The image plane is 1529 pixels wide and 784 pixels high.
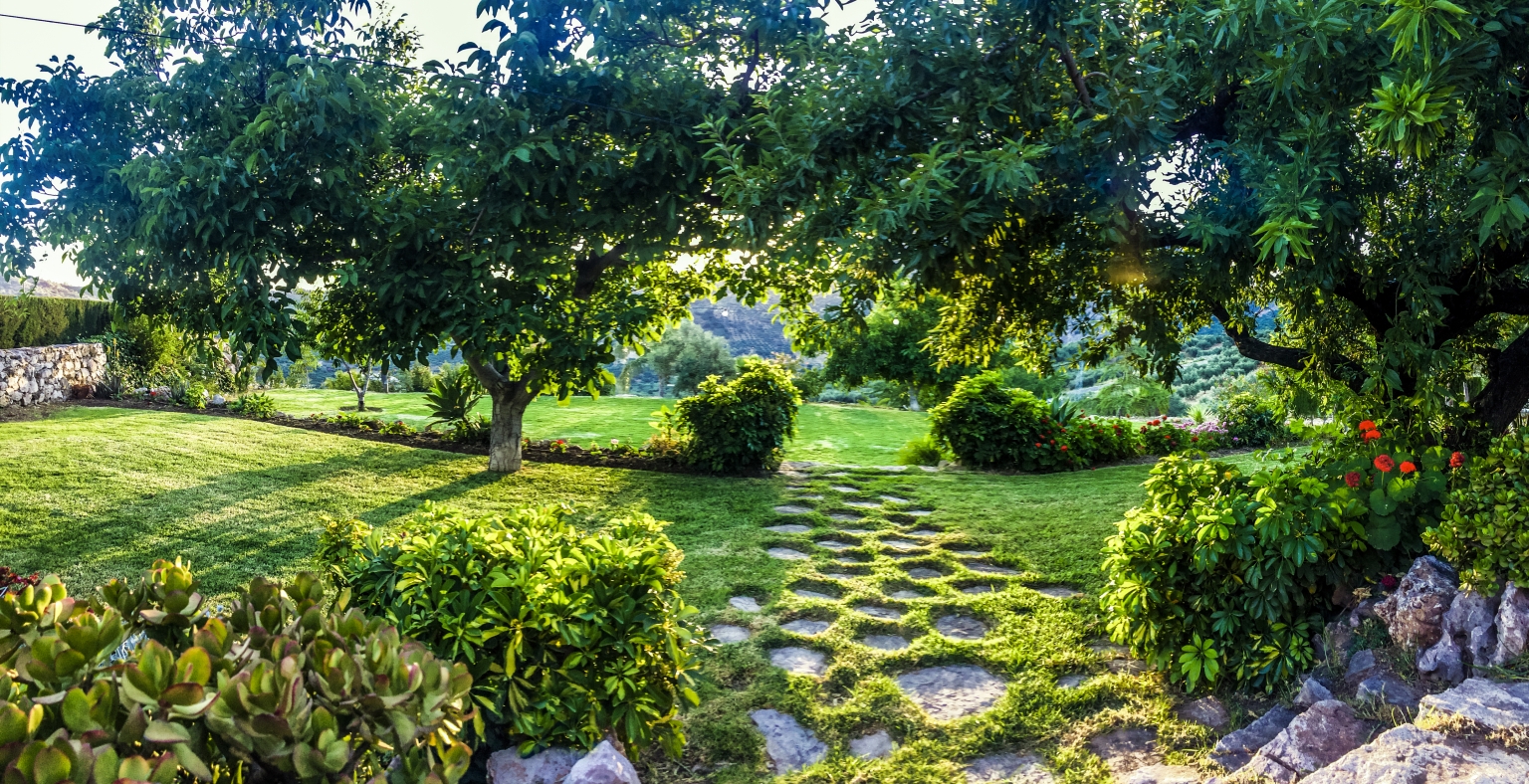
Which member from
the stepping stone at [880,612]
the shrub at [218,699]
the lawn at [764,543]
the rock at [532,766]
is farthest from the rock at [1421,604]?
the shrub at [218,699]

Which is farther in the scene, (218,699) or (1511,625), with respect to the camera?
(1511,625)

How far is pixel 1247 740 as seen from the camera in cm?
297

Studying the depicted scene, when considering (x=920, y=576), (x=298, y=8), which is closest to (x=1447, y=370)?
(x=920, y=576)

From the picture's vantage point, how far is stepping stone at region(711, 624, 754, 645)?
4.23m

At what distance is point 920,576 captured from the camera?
5.45 metres

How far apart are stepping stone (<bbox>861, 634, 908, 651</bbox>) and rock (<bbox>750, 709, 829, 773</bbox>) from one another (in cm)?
89

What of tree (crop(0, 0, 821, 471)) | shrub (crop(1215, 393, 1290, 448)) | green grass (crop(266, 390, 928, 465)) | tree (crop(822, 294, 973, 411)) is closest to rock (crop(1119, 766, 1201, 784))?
tree (crop(0, 0, 821, 471))

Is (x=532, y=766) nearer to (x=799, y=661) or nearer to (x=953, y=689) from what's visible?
(x=799, y=661)

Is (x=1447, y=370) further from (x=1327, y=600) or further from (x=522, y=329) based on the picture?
(x=522, y=329)

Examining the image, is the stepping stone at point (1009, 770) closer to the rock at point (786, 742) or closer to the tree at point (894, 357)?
the rock at point (786, 742)

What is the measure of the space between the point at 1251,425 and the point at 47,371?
18106 millimetres

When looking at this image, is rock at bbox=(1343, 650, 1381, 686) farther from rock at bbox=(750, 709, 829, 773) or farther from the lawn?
rock at bbox=(750, 709, 829, 773)

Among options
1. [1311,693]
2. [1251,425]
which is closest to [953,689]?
[1311,693]

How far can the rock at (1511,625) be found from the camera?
9.10 ft
